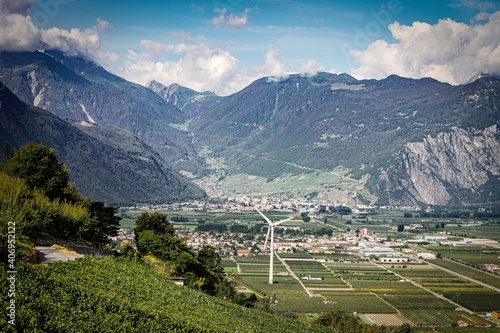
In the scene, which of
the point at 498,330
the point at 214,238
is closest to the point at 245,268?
Answer: the point at 214,238

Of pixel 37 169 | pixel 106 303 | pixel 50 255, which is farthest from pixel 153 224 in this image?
pixel 106 303

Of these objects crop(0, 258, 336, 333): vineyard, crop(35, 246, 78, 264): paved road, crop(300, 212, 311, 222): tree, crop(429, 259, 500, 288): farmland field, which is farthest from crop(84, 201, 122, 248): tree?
crop(300, 212, 311, 222): tree

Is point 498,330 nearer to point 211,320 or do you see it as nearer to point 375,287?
point 375,287

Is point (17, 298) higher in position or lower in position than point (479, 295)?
higher

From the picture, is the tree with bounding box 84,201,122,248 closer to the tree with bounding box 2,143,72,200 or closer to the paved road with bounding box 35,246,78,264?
the tree with bounding box 2,143,72,200

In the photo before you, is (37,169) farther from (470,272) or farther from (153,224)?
(470,272)

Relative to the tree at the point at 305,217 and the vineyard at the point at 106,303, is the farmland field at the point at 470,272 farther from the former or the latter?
the vineyard at the point at 106,303
